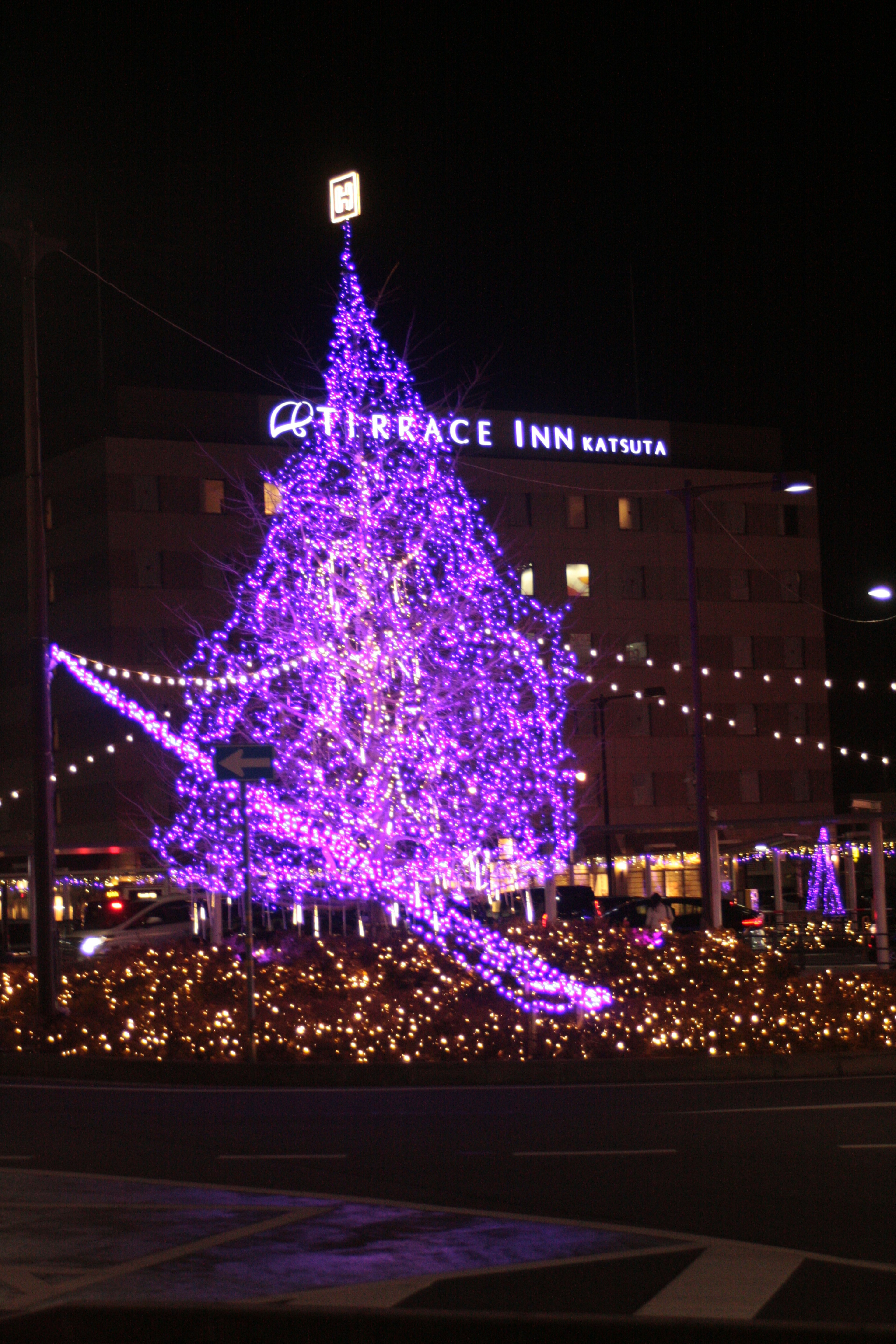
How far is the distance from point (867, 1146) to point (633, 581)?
63591mm

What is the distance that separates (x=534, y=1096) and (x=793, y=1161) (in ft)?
15.5

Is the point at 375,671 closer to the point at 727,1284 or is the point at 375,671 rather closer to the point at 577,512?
the point at 727,1284

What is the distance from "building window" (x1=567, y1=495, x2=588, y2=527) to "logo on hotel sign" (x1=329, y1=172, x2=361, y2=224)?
35480 millimetres

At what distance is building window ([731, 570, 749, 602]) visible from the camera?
75125 mm

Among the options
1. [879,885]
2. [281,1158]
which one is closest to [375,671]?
[879,885]

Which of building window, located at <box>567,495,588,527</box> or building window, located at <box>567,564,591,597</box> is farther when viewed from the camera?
building window, located at <box>567,495,588,527</box>

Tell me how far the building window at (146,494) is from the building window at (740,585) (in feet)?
88.0

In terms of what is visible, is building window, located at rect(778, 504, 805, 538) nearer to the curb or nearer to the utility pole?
the utility pole

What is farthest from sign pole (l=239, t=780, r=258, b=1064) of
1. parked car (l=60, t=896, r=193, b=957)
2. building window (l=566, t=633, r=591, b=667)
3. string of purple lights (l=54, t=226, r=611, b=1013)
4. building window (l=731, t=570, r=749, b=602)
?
building window (l=731, t=570, r=749, b=602)

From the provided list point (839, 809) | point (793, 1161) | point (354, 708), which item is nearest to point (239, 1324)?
point (793, 1161)

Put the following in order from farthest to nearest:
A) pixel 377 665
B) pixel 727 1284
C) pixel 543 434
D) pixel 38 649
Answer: pixel 543 434
pixel 377 665
pixel 38 649
pixel 727 1284

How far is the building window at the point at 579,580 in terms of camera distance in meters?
72.1

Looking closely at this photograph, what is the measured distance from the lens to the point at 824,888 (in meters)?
48.5

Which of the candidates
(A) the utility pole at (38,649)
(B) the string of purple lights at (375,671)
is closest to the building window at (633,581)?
(B) the string of purple lights at (375,671)
